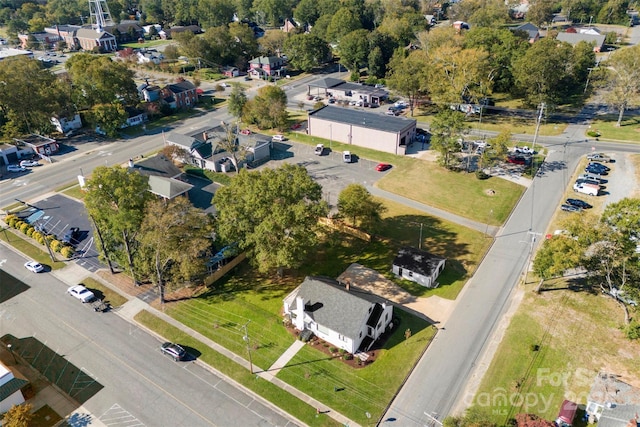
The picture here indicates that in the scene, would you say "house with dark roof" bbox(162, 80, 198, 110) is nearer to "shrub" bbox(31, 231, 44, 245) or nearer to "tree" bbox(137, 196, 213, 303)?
"shrub" bbox(31, 231, 44, 245)

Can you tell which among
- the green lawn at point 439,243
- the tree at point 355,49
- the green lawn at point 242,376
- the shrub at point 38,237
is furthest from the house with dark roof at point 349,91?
the green lawn at point 242,376

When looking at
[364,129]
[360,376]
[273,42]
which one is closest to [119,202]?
[360,376]

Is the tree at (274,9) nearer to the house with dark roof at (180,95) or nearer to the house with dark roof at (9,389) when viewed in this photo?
the house with dark roof at (180,95)

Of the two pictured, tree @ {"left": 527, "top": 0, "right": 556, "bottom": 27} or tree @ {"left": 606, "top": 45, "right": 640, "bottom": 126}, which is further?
tree @ {"left": 527, "top": 0, "right": 556, "bottom": 27}

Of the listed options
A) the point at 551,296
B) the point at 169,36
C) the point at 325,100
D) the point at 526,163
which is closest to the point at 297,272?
the point at 551,296

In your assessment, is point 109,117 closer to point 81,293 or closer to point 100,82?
point 100,82

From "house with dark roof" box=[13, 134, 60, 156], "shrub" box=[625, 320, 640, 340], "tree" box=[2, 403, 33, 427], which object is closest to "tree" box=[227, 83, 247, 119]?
"house with dark roof" box=[13, 134, 60, 156]
